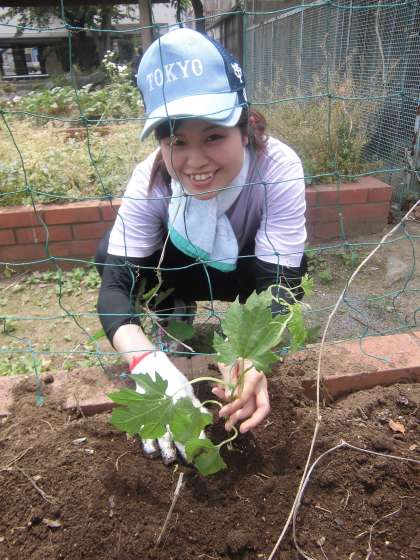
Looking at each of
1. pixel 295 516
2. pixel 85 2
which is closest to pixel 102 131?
pixel 85 2

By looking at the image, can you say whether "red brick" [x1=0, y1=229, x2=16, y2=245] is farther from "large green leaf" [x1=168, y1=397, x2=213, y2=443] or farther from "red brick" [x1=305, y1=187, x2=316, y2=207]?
"large green leaf" [x1=168, y1=397, x2=213, y2=443]

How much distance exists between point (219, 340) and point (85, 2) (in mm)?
5238

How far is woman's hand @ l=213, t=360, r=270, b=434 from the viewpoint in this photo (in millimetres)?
975

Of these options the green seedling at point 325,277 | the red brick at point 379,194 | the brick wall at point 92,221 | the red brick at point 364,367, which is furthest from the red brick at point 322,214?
the red brick at point 364,367

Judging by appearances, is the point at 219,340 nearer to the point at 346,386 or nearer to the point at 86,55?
the point at 346,386

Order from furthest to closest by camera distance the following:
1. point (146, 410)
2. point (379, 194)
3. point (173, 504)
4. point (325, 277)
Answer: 1. point (379, 194)
2. point (325, 277)
3. point (173, 504)
4. point (146, 410)

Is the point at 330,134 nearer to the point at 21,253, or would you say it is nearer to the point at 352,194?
the point at 352,194

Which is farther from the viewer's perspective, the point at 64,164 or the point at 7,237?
the point at 64,164

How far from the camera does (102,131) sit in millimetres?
4355

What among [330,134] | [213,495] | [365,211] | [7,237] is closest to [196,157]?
[213,495]

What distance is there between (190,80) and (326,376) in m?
0.86

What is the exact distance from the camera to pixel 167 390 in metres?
1.19

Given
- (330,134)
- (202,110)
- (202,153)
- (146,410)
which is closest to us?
(146,410)

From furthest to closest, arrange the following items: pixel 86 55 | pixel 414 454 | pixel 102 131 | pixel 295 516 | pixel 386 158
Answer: pixel 86 55 → pixel 102 131 → pixel 386 158 → pixel 414 454 → pixel 295 516
